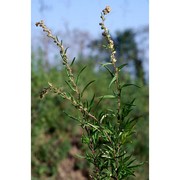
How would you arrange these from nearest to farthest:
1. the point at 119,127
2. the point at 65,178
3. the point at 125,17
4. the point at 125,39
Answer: the point at 119,127 → the point at 125,17 → the point at 125,39 → the point at 65,178

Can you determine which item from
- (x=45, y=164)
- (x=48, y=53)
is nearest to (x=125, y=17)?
(x=48, y=53)

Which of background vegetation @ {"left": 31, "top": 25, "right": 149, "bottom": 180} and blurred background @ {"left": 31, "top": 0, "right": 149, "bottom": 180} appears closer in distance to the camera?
blurred background @ {"left": 31, "top": 0, "right": 149, "bottom": 180}

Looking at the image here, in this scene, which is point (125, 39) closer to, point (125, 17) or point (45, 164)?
point (125, 17)

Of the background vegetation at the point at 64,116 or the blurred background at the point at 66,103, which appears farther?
the background vegetation at the point at 64,116

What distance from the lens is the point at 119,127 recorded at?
102 centimetres
